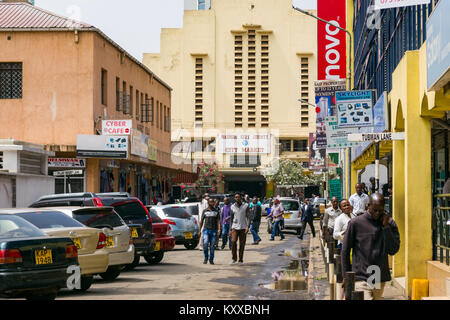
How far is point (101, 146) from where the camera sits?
1336 inches

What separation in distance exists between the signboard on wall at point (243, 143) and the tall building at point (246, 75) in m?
1.20

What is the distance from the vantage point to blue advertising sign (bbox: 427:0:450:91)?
380 inches

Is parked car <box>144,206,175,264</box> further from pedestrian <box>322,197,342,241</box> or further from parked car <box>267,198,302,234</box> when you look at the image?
parked car <box>267,198,302,234</box>

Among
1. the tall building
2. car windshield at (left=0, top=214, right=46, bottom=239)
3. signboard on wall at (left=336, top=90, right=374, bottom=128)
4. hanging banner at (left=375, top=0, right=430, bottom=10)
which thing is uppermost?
the tall building

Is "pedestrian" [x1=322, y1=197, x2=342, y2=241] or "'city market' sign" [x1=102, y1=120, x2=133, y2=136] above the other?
"'city market' sign" [x1=102, y1=120, x2=133, y2=136]

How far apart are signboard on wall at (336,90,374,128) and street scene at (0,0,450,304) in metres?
0.03

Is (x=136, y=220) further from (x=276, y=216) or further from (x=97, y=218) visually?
(x=276, y=216)

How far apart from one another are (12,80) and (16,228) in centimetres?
2542

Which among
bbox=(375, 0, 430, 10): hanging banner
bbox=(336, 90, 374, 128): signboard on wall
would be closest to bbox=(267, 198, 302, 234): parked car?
bbox=(336, 90, 374, 128): signboard on wall

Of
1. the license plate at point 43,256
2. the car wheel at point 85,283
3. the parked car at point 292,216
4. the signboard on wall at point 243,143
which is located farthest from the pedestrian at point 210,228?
the signboard on wall at point 243,143

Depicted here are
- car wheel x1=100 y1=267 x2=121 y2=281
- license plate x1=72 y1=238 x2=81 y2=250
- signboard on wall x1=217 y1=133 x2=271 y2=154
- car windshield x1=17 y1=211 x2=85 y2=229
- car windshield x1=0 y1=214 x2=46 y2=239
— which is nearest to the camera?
car windshield x1=0 y1=214 x2=46 y2=239

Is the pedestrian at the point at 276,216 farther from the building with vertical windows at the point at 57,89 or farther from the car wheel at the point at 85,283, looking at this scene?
the car wheel at the point at 85,283

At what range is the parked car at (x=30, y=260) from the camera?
11.1 meters
